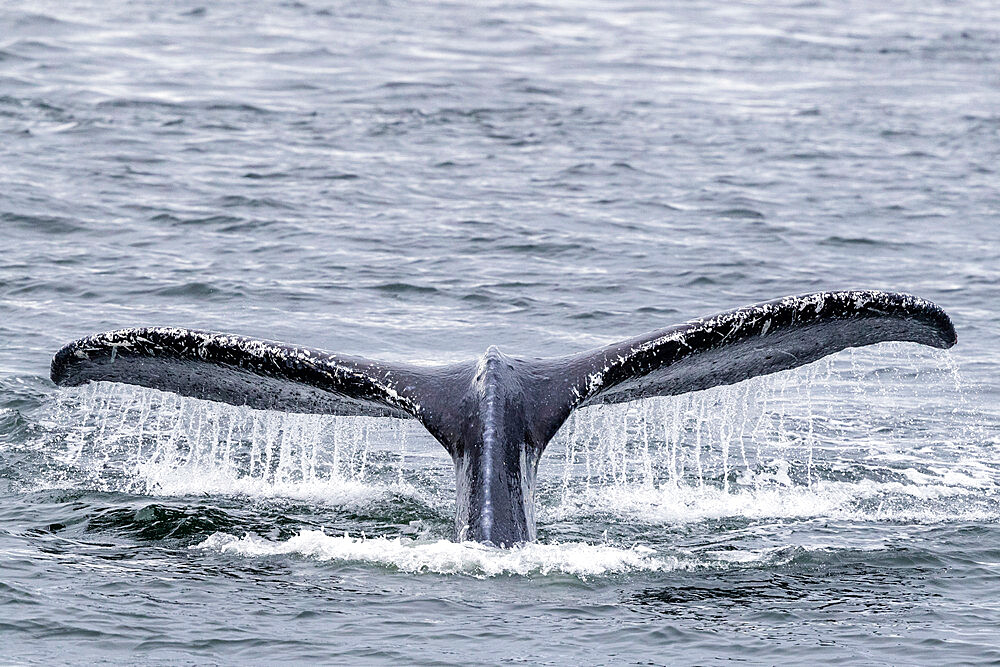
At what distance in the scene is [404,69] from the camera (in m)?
26.4

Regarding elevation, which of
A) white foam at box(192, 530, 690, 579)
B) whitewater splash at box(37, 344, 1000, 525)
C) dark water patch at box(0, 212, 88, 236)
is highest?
dark water patch at box(0, 212, 88, 236)

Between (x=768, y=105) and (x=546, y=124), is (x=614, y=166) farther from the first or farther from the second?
(x=768, y=105)

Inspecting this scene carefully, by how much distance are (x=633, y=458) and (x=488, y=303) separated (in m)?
4.49

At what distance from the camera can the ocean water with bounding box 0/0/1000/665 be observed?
7559mm

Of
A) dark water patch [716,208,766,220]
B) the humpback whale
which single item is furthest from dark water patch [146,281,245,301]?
the humpback whale

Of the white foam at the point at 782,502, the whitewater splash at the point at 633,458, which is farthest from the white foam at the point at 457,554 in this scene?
the white foam at the point at 782,502

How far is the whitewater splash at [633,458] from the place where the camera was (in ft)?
30.5

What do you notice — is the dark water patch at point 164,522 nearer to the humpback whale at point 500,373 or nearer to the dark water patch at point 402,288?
the humpback whale at point 500,373

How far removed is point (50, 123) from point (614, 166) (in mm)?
7169

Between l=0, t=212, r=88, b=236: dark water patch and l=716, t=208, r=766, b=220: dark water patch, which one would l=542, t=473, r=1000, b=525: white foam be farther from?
l=0, t=212, r=88, b=236: dark water patch

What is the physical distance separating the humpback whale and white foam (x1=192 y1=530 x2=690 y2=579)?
0.12 meters

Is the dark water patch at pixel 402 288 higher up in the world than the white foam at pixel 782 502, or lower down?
higher up

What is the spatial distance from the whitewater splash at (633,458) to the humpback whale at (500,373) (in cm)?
33

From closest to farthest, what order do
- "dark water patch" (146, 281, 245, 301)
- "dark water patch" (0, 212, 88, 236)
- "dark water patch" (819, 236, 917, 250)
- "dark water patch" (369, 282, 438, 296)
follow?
"dark water patch" (146, 281, 245, 301) < "dark water patch" (369, 282, 438, 296) < "dark water patch" (0, 212, 88, 236) < "dark water patch" (819, 236, 917, 250)
